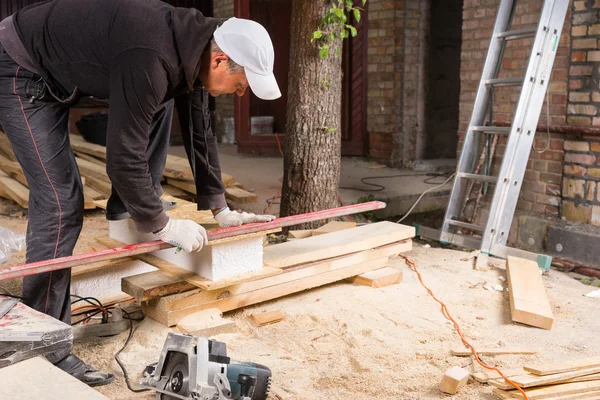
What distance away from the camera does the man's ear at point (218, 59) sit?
250 centimetres

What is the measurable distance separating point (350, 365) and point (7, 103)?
1828 mm

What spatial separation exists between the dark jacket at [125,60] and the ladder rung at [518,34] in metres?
3.05

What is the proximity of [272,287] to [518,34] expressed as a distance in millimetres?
2847

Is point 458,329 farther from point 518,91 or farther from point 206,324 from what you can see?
point 518,91

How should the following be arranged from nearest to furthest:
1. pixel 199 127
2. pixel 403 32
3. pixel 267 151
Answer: pixel 199 127 → pixel 403 32 → pixel 267 151

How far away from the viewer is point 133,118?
7.82ft

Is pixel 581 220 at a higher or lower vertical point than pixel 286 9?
lower

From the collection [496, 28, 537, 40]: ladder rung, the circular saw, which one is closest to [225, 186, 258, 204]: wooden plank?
[496, 28, 537, 40]: ladder rung

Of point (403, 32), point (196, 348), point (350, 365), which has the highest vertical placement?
point (403, 32)

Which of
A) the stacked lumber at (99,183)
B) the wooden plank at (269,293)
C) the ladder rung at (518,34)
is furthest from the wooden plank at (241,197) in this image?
the ladder rung at (518,34)

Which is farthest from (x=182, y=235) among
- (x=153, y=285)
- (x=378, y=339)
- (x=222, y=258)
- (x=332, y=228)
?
(x=332, y=228)

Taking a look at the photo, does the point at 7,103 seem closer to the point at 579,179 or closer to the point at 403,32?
the point at 579,179

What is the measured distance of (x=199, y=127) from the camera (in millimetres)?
3148

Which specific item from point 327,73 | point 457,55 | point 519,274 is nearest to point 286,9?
point 457,55
